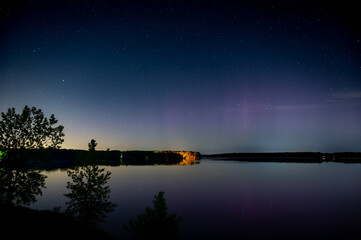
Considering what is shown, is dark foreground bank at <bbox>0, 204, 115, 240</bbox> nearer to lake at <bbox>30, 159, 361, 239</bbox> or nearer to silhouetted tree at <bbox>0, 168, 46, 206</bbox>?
silhouetted tree at <bbox>0, 168, 46, 206</bbox>

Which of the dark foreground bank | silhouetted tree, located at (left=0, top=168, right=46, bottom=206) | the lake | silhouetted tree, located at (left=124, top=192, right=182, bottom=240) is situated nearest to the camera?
the dark foreground bank

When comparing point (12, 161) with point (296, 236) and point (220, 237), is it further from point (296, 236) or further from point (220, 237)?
point (296, 236)

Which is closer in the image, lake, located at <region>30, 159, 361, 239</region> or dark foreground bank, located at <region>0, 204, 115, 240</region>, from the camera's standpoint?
dark foreground bank, located at <region>0, 204, 115, 240</region>

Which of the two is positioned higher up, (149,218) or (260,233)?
(149,218)

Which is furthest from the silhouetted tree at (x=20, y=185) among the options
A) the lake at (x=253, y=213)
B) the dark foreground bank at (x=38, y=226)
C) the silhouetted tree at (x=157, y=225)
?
the silhouetted tree at (x=157, y=225)

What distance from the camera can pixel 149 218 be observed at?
13641 millimetres

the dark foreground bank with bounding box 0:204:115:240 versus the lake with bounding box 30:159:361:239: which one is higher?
the dark foreground bank with bounding box 0:204:115:240

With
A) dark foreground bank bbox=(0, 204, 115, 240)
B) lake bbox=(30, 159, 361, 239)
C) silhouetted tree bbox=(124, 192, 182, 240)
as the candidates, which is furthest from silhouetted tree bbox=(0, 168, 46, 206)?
silhouetted tree bbox=(124, 192, 182, 240)

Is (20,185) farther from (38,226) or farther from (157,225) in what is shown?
(157,225)

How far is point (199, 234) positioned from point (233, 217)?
406 inches

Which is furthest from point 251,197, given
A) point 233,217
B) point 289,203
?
point 233,217

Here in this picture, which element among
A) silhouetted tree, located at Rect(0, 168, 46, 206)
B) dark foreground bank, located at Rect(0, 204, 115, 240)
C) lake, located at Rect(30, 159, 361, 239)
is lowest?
lake, located at Rect(30, 159, 361, 239)

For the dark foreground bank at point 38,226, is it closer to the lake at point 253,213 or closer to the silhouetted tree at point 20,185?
the silhouetted tree at point 20,185

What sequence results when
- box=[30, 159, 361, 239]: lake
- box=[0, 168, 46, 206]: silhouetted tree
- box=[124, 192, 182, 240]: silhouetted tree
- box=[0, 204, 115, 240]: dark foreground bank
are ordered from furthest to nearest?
box=[30, 159, 361, 239]: lake → box=[0, 168, 46, 206]: silhouetted tree → box=[124, 192, 182, 240]: silhouetted tree → box=[0, 204, 115, 240]: dark foreground bank
